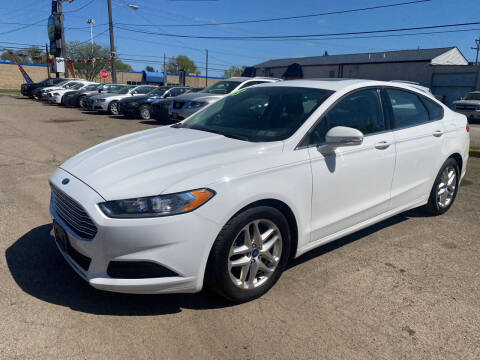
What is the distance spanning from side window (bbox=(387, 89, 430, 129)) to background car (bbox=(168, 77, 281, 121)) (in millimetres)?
7984

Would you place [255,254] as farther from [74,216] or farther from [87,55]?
[87,55]

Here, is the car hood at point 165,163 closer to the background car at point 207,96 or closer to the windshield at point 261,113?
the windshield at point 261,113

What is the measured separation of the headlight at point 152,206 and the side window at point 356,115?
1232 mm

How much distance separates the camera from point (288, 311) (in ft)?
9.24

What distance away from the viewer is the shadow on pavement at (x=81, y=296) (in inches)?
110

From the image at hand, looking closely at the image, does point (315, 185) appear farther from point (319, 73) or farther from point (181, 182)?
point (319, 73)

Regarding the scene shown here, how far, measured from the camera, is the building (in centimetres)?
3444

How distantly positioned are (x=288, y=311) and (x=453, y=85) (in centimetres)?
3916

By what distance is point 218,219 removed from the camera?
2527mm

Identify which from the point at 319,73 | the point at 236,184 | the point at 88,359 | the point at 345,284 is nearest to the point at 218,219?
the point at 236,184

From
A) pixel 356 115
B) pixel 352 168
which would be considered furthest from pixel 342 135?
pixel 356 115

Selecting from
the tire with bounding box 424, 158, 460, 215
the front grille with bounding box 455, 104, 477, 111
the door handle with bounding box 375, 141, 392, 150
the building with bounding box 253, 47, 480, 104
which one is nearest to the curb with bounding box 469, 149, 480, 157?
the tire with bounding box 424, 158, 460, 215

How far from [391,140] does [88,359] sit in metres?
3.16

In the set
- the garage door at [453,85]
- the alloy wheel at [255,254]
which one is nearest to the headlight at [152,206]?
the alloy wheel at [255,254]
